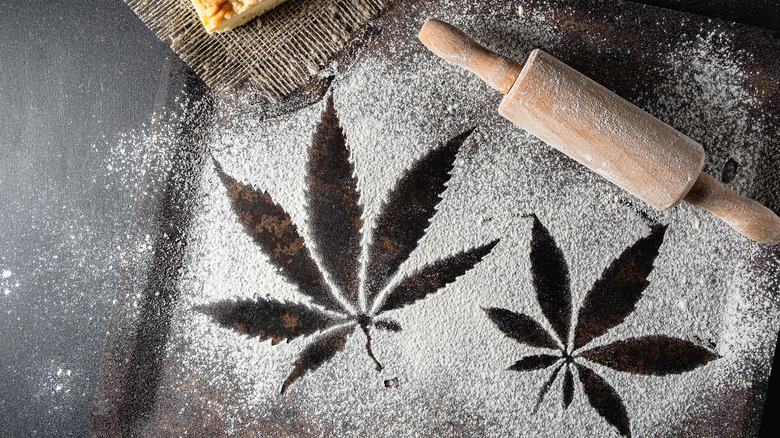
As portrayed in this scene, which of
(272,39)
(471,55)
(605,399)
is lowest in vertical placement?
(605,399)

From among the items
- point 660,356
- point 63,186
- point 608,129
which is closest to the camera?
point 608,129

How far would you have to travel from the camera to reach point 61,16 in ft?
3.17

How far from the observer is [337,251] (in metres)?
0.87

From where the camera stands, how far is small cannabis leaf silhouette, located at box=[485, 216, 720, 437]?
846 mm

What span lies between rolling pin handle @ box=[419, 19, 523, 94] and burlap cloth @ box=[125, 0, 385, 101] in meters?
0.18

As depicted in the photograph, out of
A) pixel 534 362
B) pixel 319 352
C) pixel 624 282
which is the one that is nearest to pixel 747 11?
pixel 624 282

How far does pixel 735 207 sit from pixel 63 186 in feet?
4.08

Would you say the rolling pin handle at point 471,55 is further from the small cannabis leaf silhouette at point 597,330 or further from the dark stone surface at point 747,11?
the dark stone surface at point 747,11

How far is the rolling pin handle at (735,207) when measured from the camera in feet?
2.40

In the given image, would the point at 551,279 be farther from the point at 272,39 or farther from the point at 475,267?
the point at 272,39

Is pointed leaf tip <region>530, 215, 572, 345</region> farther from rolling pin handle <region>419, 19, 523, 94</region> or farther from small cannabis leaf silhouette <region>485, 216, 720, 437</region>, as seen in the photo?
rolling pin handle <region>419, 19, 523, 94</region>

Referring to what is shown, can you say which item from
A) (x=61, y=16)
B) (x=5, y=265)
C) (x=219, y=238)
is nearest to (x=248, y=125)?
(x=219, y=238)

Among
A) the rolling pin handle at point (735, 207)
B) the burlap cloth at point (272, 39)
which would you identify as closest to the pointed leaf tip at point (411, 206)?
the burlap cloth at point (272, 39)

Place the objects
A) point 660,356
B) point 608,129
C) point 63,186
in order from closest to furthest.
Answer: point 608,129 → point 660,356 → point 63,186
